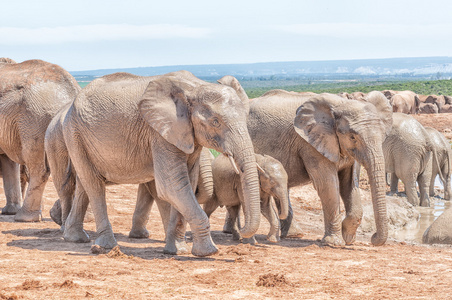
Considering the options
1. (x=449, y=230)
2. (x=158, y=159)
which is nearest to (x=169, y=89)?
(x=158, y=159)

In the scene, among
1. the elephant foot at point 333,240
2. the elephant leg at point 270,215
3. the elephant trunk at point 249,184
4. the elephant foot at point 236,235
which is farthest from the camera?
the elephant foot at point 236,235

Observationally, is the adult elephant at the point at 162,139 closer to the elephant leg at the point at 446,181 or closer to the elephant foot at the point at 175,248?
the elephant foot at the point at 175,248

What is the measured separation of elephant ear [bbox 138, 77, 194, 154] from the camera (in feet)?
23.4

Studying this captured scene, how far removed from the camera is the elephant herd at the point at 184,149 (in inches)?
281

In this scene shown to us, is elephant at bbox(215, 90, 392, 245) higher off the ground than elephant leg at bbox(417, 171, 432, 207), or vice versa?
elephant at bbox(215, 90, 392, 245)

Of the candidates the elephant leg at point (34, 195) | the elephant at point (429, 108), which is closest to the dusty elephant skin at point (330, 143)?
the elephant leg at point (34, 195)

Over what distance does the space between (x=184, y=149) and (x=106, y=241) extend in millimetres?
1637

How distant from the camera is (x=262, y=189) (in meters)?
8.83

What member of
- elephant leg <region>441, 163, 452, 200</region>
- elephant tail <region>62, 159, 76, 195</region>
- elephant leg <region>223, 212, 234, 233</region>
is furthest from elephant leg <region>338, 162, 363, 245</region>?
elephant leg <region>441, 163, 452, 200</region>

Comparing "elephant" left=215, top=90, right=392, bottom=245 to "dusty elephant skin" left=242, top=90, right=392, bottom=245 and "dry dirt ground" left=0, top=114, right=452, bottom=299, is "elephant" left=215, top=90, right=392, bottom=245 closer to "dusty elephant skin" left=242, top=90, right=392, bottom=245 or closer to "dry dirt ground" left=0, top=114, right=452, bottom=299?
"dusty elephant skin" left=242, top=90, right=392, bottom=245

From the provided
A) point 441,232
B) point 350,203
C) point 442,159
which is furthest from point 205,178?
point 442,159

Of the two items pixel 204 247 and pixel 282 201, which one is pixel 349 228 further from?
pixel 204 247

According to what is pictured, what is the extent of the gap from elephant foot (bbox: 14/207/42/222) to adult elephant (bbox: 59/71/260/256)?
2155 millimetres

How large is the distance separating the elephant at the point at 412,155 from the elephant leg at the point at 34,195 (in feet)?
26.5
